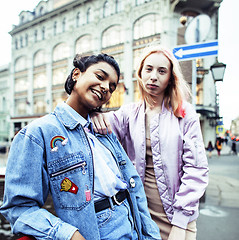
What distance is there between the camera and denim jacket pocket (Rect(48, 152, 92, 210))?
106 centimetres

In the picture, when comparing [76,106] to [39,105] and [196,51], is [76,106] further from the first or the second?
[39,105]

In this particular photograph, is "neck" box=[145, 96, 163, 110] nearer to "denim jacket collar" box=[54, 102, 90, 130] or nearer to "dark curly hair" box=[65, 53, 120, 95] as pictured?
"dark curly hair" box=[65, 53, 120, 95]

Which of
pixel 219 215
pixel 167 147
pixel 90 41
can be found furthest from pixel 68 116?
pixel 90 41

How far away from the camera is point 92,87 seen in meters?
1.28

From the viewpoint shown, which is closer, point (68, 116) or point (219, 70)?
point (68, 116)

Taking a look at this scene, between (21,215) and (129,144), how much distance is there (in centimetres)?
115

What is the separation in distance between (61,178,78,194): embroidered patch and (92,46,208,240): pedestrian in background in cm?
52

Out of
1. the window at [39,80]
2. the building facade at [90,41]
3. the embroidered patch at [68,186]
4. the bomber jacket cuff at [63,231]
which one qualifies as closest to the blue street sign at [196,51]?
the embroidered patch at [68,186]

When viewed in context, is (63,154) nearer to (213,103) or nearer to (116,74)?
(116,74)

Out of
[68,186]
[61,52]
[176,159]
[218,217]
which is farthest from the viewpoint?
[61,52]

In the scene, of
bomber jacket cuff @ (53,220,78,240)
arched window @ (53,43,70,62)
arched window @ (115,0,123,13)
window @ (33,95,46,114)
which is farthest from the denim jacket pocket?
window @ (33,95,46,114)

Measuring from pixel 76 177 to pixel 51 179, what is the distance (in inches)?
5.2

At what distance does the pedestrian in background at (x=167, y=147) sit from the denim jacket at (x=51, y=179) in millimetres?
391

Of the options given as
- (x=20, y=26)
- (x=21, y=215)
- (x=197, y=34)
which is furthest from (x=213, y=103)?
(x=20, y=26)
